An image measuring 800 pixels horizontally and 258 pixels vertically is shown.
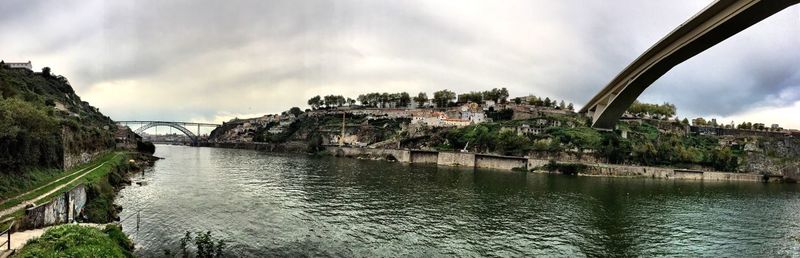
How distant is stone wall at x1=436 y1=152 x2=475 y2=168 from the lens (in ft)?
280

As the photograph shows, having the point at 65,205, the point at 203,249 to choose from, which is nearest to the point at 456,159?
the point at 203,249

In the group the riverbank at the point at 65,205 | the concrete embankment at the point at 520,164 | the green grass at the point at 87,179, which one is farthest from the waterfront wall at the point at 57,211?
the concrete embankment at the point at 520,164

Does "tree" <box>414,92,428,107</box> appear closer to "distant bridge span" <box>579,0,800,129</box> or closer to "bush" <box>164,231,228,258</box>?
"distant bridge span" <box>579,0,800,129</box>

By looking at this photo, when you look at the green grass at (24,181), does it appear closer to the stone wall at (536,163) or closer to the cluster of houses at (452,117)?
the stone wall at (536,163)

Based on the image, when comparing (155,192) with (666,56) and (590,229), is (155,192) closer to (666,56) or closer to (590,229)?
(590,229)

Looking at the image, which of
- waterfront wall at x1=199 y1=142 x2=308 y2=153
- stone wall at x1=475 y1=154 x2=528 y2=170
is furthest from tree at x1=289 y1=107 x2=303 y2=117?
stone wall at x1=475 y1=154 x2=528 y2=170

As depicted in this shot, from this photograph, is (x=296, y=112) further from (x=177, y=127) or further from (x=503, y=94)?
(x=503, y=94)

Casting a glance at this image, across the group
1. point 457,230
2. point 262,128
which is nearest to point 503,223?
point 457,230

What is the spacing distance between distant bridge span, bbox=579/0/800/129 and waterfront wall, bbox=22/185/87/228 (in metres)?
41.7

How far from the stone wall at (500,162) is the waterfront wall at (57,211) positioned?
219ft

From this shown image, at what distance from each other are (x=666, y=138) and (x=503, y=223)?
84.6 metres

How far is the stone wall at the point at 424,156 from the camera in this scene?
9057 cm

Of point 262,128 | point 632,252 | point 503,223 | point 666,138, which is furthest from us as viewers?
point 262,128

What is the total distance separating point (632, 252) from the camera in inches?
934
